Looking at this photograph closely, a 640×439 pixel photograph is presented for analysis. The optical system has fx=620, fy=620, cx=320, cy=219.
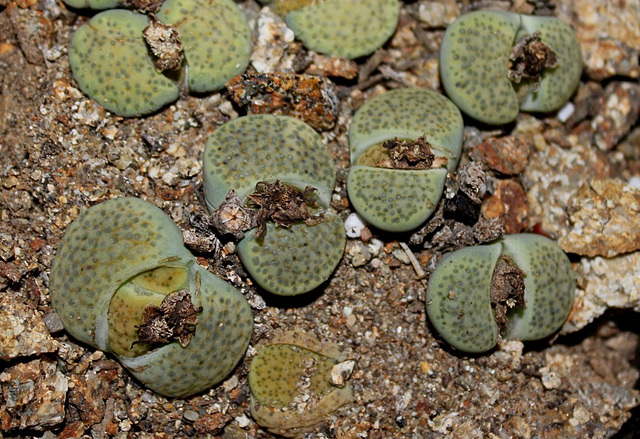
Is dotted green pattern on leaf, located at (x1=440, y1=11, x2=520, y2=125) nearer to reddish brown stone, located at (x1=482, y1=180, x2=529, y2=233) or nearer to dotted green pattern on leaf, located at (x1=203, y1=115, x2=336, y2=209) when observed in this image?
reddish brown stone, located at (x1=482, y1=180, x2=529, y2=233)

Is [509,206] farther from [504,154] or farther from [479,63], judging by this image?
[479,63]

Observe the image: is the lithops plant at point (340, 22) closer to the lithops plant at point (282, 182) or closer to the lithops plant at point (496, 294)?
the lithops plant at point (282, 182)

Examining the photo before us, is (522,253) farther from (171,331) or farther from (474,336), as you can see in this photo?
(171,331)

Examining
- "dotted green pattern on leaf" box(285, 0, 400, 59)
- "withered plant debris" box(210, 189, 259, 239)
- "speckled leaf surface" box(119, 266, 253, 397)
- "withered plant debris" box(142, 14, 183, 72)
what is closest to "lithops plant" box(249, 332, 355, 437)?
"speckled leaf surface" box(119, 266, 253, 397)

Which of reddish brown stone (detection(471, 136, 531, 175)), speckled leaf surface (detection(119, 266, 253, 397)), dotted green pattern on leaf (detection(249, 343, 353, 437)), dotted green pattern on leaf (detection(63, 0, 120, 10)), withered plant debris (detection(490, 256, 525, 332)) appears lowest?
dotted green pattern on leaf (detection(249, 343, 353, 437))

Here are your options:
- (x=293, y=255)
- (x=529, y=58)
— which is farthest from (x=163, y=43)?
(x=529, y=58)

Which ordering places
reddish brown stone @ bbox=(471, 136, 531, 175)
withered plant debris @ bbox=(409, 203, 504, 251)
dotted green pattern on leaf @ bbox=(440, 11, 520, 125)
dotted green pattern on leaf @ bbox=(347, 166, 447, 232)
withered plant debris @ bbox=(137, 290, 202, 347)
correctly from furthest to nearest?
reddish brown stone @ bbox=(471, 136, 531, 175)
dotted green pattern on leaf @ bbox=(440, 11, 520, 125)
withered plant debris @ bbox=(409, 203, 504, 251)
dotted green pattern on leaf @ bbox=(347, 166, 447, 232)
withered plant debris @ bbox=(137, 290, 202, 347)

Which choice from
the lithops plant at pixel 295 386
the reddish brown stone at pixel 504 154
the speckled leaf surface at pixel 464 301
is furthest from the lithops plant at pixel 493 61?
the lithops plant at pixel 295 386
